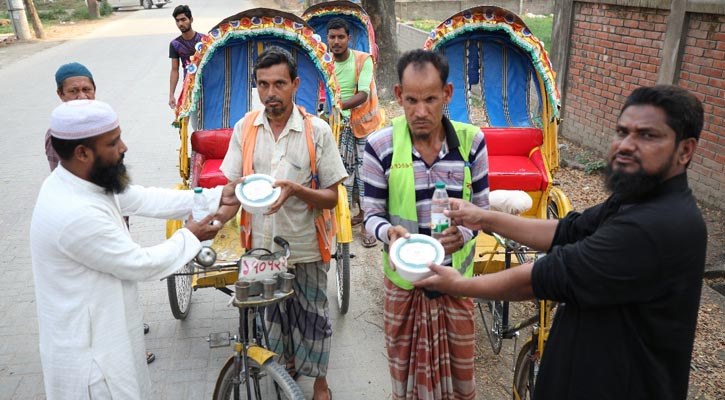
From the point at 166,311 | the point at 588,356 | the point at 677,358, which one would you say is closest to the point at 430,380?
the point at 588,356

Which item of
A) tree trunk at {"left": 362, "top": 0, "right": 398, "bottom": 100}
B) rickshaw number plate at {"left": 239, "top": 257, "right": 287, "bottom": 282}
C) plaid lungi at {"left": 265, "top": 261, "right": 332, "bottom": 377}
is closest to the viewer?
rickshaw number plate at {"left": 239, "top": 257, "right": 287, "bottom": 282}

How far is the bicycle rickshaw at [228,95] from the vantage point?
4.52 meters

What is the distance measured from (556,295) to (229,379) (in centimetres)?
183

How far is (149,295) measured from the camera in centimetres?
521

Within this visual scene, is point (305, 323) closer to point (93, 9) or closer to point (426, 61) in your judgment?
point (426, 61)

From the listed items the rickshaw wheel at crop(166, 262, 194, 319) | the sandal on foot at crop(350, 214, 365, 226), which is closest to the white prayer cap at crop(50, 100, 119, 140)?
the rickshaw wheel at crop(166, 262, 194, 319)

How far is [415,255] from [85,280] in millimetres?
1331

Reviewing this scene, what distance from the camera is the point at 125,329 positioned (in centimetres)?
Answer: 242

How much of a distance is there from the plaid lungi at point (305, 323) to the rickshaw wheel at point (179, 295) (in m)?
1.13

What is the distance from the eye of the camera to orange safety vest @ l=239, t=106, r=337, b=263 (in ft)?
10.5

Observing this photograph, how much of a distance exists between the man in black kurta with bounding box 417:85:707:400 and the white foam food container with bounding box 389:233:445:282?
37cm

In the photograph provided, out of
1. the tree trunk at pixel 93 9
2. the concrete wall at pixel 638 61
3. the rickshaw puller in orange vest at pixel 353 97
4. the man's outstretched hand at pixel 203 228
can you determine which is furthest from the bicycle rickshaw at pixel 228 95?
the tree trunk at pixel 93 9

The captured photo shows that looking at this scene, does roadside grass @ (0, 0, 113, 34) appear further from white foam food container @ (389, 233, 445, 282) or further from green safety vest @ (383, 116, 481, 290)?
white foam food container @ (389, 233, 445, 282)

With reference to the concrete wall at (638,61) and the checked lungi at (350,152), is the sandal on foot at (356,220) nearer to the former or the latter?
the checked lungi at (350,152)
